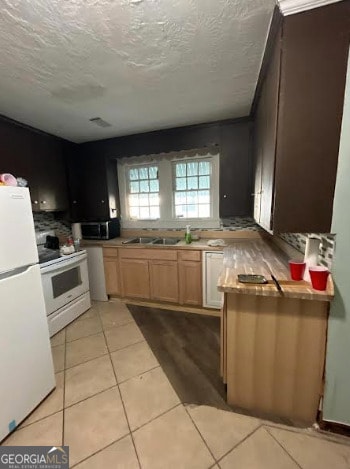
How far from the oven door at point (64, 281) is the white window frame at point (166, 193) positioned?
1027 millimetres

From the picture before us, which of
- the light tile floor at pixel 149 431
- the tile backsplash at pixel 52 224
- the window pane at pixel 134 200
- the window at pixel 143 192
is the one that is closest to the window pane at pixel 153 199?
the window at pixel 143 192

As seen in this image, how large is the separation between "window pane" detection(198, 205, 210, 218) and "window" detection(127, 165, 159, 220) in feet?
2.22

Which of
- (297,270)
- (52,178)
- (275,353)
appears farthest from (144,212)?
(275,353)

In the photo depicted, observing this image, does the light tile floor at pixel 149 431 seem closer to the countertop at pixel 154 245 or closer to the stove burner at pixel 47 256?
the stove burner at pixel 47 256

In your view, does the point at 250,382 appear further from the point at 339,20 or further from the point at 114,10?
the point at 114,10

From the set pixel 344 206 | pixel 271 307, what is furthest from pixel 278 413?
pixel 344 206

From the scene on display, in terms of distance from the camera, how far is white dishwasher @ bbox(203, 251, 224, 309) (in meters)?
2.51

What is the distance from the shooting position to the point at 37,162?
8.54 feet

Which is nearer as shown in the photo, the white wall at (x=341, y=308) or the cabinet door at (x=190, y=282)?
the white wall at (x=341, y=308)

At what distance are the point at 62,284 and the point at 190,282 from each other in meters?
1.53

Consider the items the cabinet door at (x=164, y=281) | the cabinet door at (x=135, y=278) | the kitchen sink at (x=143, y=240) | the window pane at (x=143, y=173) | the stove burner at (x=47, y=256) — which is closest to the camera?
the stove burner at (x=47, y=256)

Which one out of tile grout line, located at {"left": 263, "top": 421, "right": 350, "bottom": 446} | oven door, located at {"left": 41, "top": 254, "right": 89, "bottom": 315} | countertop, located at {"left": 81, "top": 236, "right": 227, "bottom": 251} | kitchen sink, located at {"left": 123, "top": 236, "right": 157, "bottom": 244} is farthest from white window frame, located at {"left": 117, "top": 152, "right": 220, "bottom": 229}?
tile grout line, located at {"left": 263, "top": 421, "right": 350, "bottom": 446}

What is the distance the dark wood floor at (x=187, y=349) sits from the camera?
1.59 m

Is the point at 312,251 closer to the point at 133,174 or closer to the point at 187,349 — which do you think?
the point at 187,349
